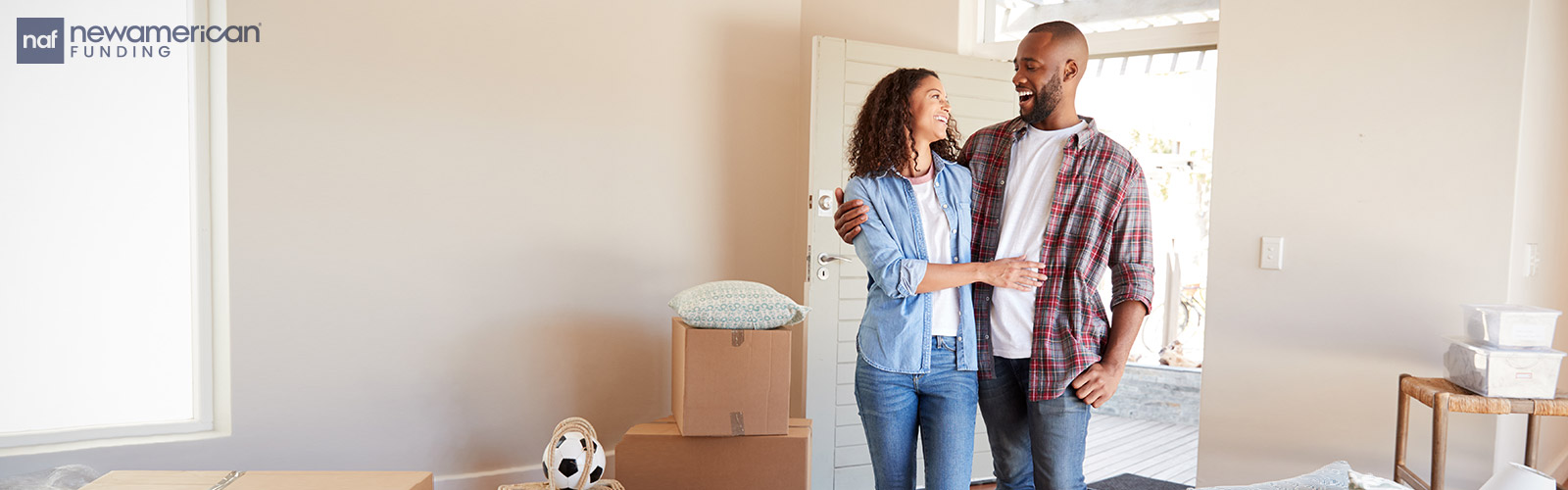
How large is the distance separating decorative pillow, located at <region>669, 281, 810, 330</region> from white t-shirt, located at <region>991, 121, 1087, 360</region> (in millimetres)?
808

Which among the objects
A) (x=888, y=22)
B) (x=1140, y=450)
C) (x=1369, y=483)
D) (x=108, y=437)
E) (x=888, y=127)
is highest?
(x=888, y=22)

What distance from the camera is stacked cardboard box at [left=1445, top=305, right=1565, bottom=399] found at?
2.28 meters

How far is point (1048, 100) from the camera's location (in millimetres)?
1712

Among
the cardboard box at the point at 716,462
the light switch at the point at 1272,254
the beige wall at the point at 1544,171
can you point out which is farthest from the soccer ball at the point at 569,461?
the beige wall at the point at 1544,171

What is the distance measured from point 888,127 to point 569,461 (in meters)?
1.16

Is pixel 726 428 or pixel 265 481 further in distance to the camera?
pixel 726 428

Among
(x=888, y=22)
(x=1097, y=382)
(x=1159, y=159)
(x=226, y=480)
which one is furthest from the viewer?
(x=1159, y=159)

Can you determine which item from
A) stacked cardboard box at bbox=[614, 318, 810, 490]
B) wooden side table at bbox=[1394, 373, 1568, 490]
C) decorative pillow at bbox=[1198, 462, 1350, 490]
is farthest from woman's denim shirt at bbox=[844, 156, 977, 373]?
wooden side table at bbox=[1394, 373, 1568, 490]

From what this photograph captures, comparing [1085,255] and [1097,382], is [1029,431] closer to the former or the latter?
[1097,382]

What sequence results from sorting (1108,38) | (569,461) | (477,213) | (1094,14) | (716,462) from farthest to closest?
(1094,14)
(1108,38)
(477,213)
(716,462)
(569,461)

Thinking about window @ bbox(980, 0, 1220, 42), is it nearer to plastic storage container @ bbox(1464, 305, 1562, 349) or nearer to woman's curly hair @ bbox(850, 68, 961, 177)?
plastic storage container @ bbox(1464, 305, 1562, 349)

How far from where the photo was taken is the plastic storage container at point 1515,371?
228 centimetres

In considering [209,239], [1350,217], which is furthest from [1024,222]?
[209,239]

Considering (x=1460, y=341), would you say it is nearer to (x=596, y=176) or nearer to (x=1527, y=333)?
(x=1527, y=333)
